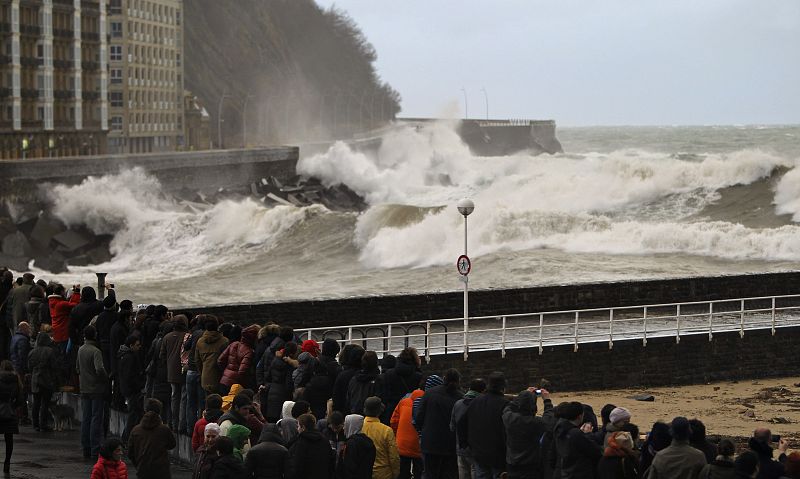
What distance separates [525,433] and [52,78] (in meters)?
73.9

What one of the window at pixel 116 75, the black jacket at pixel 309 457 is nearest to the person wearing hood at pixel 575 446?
the black jacket at pixel 309 457

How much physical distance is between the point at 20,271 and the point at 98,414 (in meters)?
34.3

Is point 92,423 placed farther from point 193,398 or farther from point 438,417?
point 438,417

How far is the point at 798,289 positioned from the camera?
25734 millimetres

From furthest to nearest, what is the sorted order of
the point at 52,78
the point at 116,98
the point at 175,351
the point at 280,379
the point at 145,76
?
the point at 145,76 < the point at 116,98 < the point at 52,78 < the point at 175,351 < the point at 280,379

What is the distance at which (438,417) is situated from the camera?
1068 centimetres

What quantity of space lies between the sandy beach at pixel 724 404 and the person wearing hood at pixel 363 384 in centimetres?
722

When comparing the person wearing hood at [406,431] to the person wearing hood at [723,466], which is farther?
the person wearing hood at [406,431]

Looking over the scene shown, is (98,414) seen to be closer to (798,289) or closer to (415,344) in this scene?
(415,344)

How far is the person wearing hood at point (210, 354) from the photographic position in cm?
1253

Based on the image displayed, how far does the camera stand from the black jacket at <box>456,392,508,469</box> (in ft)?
34.3

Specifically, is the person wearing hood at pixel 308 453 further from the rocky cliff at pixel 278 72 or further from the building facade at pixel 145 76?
the rocky cliff at pixel 278 72

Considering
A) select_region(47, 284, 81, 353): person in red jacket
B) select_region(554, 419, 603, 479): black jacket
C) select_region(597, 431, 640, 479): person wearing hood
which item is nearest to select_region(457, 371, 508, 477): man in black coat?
select_region(554, 419, 603, 479): black jacket

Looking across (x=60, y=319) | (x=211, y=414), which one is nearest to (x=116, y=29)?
(x=60, y=319)
